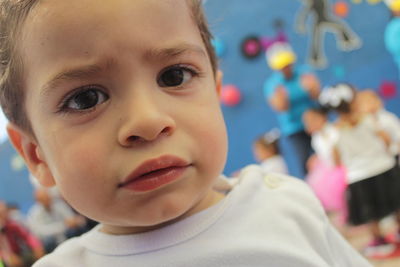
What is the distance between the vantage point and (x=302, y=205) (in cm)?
73

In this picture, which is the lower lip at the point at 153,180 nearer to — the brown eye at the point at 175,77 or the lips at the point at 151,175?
the lips at the point at 151,175

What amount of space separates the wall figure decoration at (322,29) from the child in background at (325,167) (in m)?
0.39

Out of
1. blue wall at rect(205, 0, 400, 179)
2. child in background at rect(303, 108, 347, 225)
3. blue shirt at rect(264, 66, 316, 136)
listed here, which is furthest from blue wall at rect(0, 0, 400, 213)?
child in background at rect(303, 108, 347, 225)

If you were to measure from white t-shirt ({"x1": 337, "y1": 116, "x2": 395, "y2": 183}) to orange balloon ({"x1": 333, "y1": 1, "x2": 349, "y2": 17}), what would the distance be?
777 millimetres

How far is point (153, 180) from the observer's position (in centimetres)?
52

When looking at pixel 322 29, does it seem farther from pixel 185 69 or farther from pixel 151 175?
pixel 151 175

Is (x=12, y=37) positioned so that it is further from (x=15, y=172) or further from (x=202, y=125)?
(x=15, y=172)

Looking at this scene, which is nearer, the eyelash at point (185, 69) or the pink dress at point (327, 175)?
the eyelash at point (185, 69)

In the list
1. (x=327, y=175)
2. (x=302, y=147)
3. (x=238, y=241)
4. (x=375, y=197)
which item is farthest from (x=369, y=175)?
(x=238, y=241)

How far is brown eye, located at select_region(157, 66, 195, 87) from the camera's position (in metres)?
0.56

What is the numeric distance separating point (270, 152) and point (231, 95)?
0.48 m

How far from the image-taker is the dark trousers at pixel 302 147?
2.86 meters

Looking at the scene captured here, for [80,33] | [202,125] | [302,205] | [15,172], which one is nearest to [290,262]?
[302,205]

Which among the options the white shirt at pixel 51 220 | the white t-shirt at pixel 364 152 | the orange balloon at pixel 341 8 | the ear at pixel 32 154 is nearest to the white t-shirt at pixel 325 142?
the white t-shirt at pixel 364 152
